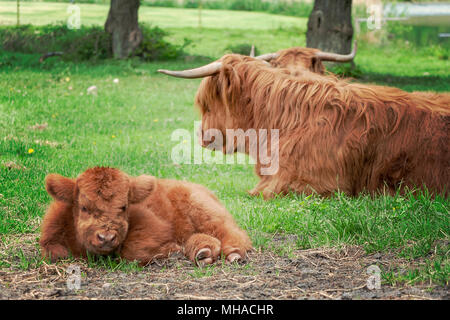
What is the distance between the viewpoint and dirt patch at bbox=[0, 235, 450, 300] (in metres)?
3.53

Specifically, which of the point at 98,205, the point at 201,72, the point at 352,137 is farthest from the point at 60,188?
the point at 352,137

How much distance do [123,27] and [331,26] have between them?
5.85m

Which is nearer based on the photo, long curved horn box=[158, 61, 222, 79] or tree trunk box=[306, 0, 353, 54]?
long curved horn box=[158, 61, 222, 79]

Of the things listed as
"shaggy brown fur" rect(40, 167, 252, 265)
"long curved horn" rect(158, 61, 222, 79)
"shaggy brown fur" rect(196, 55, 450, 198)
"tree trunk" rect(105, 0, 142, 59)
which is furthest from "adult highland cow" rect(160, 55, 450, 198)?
"tree trunk" rect(105, 0, 142, 59)

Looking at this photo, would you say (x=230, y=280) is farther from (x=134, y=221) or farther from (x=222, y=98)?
(x=222, y=98)

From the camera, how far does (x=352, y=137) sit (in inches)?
227

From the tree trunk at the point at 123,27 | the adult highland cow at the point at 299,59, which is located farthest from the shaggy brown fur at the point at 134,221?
the tree trunk at the point at 123,27

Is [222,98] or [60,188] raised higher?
[222,98]

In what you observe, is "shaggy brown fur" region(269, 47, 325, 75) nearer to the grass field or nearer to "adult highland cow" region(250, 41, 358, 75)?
"adult highland cow" region(250, 41, 358, 75)

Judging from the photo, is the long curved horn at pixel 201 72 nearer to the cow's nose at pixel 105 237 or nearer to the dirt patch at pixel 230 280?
the dirt patch at pixel 230 280

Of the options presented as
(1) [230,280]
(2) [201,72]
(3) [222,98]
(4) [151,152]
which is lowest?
(4) [151,152]

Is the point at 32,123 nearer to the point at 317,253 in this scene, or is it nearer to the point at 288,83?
the point at 288,83
